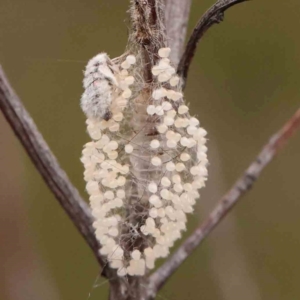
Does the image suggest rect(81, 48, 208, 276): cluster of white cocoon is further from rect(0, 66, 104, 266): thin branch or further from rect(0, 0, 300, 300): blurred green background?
rect(0, 0, 300, 300): blurred green background

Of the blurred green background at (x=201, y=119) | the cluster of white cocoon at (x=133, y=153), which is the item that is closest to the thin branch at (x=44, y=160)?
the cluster of white cocoon at (x=133, y=153)

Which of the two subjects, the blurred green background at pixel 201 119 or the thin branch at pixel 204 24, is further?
the blurred green background at pixel 201 119

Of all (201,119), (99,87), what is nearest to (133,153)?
(99,87)

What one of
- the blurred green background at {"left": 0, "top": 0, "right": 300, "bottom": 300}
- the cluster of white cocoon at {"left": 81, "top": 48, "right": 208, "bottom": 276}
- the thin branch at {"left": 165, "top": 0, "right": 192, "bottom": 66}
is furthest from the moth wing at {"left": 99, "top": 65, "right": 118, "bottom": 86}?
the blurred green background at {"left": 0, "top": 0, "right": 300, "bottom": 300}

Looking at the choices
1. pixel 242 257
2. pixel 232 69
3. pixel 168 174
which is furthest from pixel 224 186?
pixel 168 174

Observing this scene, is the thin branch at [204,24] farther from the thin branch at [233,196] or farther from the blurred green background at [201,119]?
the blurred green background at [201,119]

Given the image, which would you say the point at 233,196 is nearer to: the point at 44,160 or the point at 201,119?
the point at 44,160

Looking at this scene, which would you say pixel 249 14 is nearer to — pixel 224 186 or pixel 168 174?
pixel 224 186
